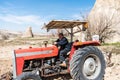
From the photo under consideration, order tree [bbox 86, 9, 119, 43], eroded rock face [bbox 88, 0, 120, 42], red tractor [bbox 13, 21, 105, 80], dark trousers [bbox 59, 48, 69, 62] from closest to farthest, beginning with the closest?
red tractor [bbox 13, 21, 105, 80]
dark trousers [bbox 59, 48, 69, 62]
tree [bbox 86, 9, 119, 43]
eroded rock face [bbox 88, 0, 120, 42]

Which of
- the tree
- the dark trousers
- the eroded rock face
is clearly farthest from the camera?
the eroded rock face

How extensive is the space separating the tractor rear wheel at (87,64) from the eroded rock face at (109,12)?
69.5 feet

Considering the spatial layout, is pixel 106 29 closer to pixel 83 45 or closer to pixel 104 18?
pixel 104 18

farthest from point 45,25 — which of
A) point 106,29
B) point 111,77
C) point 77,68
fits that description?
point 106,29

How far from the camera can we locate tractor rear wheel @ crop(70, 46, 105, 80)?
8.97 metres

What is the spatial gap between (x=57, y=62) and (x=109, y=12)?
24233mm

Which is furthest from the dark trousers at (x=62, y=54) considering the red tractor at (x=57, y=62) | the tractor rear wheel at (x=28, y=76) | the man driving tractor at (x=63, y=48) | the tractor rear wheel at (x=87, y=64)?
the tractor rear wheel at (x=28, y=76)

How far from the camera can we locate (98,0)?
36156mm

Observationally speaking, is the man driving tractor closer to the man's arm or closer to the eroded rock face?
the man's arm

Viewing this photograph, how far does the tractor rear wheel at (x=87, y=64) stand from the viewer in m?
8.97

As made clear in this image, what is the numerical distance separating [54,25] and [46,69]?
170cm

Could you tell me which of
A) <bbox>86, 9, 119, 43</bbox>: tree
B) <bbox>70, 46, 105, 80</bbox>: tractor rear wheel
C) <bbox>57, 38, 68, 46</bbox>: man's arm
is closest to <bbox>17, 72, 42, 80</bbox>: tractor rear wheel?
<bbox>70, 46, 105, 80</bbox>: tractor rear wheel

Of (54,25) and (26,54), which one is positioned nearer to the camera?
(26,54)

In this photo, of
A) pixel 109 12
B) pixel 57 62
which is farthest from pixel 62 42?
pixel 109 12
